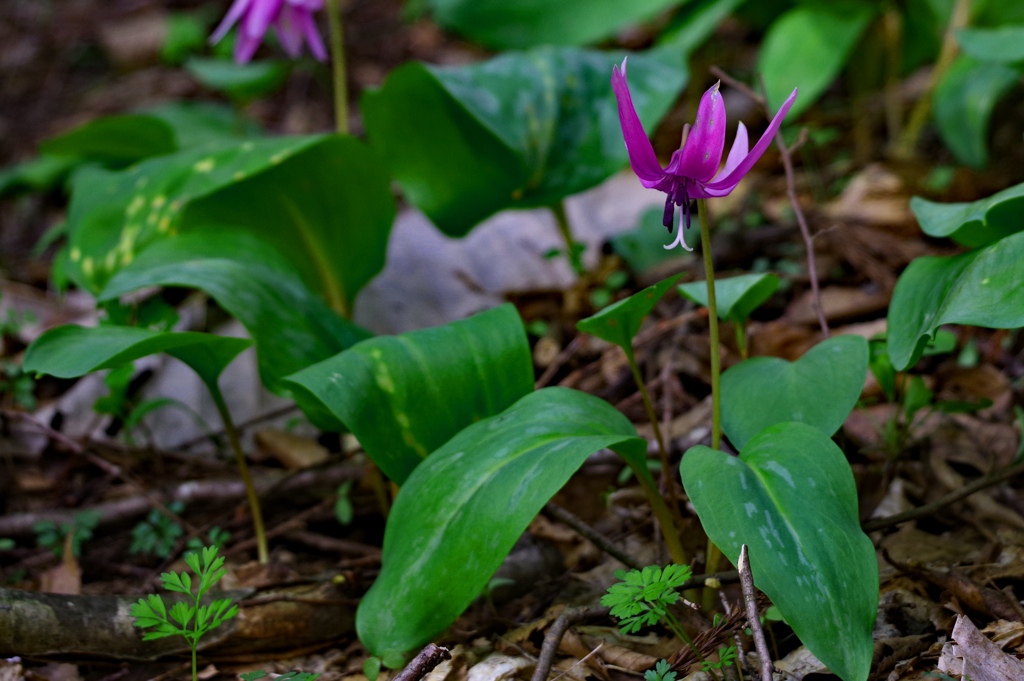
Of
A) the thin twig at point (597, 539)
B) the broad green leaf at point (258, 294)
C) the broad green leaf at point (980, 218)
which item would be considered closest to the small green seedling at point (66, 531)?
the broad green leaf at point (258, 294)

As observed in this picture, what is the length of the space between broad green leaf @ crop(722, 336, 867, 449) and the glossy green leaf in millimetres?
1092

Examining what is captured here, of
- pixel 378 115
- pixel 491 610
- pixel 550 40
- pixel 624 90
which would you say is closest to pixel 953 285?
pixel 624 90

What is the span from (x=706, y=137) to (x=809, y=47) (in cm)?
193

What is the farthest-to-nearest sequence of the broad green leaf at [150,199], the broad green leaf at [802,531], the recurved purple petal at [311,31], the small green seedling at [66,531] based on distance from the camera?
1. the recurved purple petal at [311,31]
2. the broad green leaf at [150,199]
3. the small green seedling at [66,531]
4. the broad green leaf at [802,531]

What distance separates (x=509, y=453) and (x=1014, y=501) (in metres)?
1.01

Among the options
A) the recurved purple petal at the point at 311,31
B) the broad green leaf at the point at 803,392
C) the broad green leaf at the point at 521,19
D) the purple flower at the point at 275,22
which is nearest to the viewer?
the broad green leaf at the point at 803,392

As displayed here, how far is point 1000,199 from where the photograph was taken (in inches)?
41.4

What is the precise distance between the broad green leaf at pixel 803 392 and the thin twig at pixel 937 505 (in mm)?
236

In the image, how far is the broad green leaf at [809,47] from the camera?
2408 mm

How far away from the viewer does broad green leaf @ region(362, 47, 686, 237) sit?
73.7 inches

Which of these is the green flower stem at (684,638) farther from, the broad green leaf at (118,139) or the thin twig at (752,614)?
the broad green leaf at (118,139)

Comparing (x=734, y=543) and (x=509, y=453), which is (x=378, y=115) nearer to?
(x=509, y=453)

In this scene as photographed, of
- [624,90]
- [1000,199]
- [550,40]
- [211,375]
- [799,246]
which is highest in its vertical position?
[550,40]

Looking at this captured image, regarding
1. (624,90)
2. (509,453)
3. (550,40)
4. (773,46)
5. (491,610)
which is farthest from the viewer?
(550,40)
